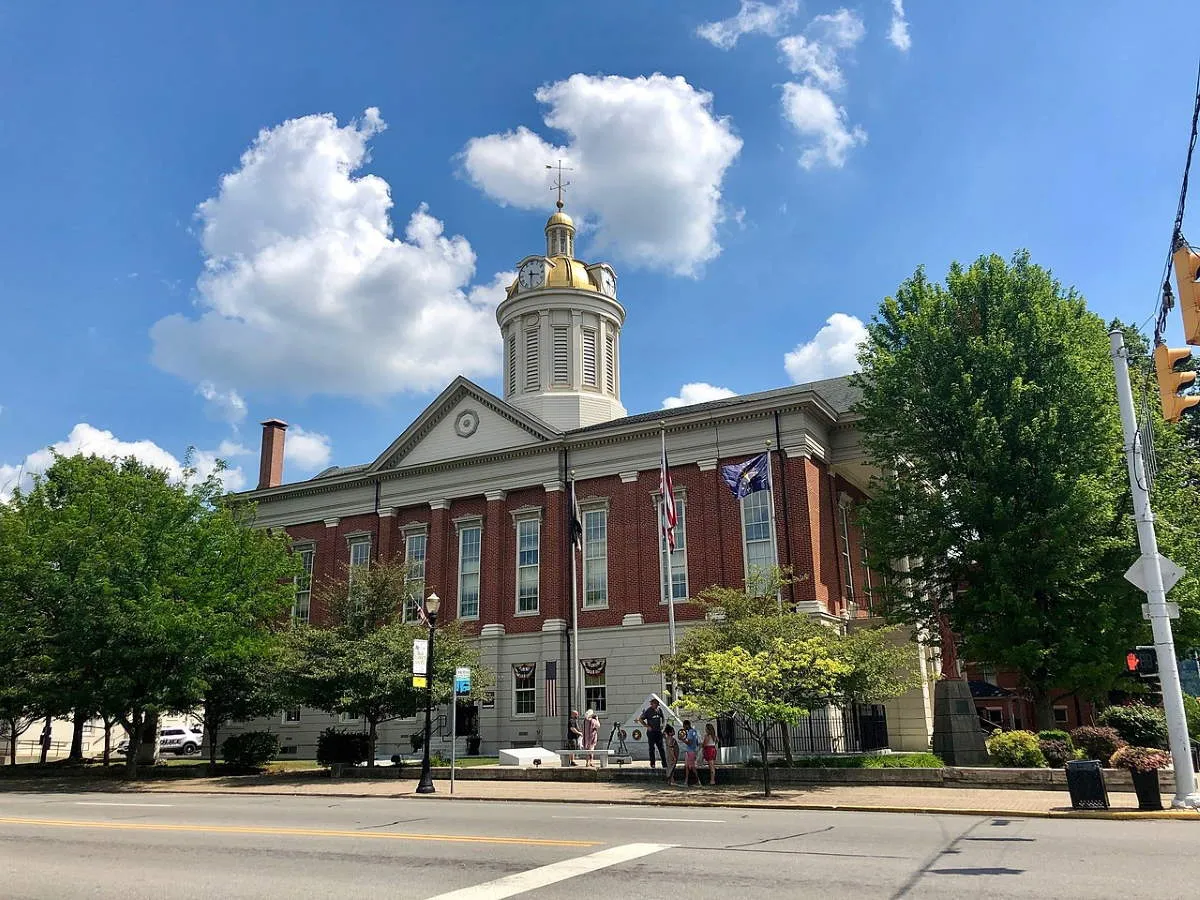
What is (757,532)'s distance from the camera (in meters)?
33.4

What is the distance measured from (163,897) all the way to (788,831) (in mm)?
8423

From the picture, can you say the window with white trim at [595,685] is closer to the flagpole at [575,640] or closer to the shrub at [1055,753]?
the flagpole at [575,640]

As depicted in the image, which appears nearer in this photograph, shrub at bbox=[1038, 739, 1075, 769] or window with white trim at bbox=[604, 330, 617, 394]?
shrub at bbox=[1038, 739, 1075, 769]

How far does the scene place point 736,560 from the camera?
33.2 metres

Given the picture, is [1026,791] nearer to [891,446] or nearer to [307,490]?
[891,446]

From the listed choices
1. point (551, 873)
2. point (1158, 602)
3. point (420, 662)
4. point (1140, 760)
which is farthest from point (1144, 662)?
point (420, 662)

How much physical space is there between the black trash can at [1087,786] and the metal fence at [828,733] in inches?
422

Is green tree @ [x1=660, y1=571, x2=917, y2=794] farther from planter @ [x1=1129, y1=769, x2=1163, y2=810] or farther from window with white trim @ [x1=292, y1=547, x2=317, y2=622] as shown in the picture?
window with white trim @ [x1=292, y1=547, x2=317, y2=622]

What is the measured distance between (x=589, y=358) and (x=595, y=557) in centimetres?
1174

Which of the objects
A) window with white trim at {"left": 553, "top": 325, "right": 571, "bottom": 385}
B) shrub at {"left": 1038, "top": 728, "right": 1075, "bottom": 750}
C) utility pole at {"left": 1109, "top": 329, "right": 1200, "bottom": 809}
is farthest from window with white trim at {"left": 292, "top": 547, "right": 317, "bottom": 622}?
utility pole at {"left": 1109, "top": 329, "right": 1200, "bottom": 809}

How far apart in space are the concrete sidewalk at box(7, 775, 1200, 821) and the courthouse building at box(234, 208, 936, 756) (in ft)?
25.0

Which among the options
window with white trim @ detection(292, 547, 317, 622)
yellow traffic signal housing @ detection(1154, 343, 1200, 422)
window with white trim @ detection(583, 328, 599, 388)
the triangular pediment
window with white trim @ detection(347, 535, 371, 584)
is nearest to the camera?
yellow traffic signal housing @ detection(1154, 343, 1200, 422)

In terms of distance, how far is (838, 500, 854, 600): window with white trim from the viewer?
34.9 meters

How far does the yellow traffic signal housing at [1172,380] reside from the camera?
1063 centimetres
